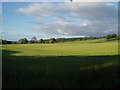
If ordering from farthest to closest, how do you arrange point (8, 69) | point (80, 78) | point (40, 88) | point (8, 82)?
1. point (8, 69)
2. point (80, 78)
3. point (8, 82)
4. point (40, 88)

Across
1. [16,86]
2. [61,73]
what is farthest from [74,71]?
[16,86]

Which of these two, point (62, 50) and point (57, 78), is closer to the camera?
point (57, 78)

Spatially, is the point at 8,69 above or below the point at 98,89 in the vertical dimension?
above

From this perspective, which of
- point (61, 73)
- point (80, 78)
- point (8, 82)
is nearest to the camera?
point (8, 82)

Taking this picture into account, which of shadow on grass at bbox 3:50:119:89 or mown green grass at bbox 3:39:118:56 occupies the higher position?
mown green grass at bbox 3:39:118:56

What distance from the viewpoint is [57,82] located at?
15.4 feet

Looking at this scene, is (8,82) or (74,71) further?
(74,71)

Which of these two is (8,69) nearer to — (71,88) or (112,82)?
(71,88)

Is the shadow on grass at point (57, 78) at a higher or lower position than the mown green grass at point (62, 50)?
lower

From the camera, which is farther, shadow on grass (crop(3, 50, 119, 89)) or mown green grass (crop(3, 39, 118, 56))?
mown green grass (crop(3, 39, 118, 56))

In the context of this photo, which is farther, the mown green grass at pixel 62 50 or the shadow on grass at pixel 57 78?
the mown green grass at pixel 62 50

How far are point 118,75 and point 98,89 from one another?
1.59 meters

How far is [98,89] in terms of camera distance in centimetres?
446

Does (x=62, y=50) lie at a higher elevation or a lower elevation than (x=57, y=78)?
higher
